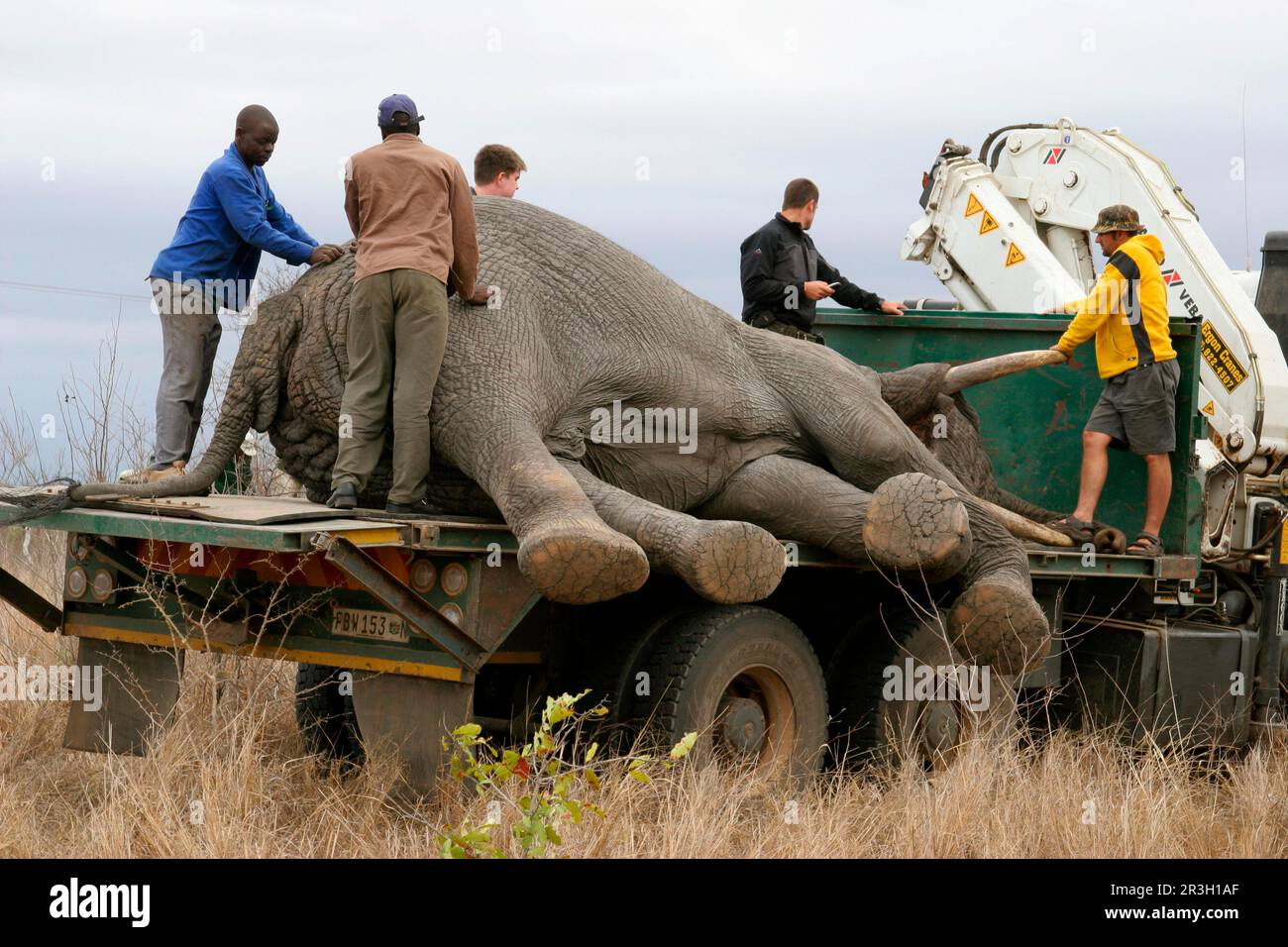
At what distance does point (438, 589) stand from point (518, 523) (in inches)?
14.5

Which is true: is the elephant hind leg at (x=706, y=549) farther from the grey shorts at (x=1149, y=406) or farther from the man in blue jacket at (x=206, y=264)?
the grey shorts at (x=1149, y=406)

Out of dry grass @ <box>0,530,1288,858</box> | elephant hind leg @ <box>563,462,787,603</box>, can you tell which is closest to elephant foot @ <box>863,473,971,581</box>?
elephant hind leg @ <box>563,462,787,603</box>

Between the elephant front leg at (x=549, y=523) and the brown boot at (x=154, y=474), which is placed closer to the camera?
the elephant front leg at (x=549, y=523)

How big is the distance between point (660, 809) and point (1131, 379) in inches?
141

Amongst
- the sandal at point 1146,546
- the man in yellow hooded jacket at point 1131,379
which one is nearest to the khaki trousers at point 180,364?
the man in yellow hooded jacket at point 1131,379

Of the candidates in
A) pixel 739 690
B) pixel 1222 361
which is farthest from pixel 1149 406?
pixel 739 690

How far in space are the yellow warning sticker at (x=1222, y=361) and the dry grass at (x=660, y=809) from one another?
2.64 m

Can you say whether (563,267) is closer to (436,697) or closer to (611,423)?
(611,423)

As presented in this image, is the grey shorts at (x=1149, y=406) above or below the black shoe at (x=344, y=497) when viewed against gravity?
above

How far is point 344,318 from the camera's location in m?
6.69

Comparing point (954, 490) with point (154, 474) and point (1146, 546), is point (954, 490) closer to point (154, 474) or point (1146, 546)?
point (1146, 546)

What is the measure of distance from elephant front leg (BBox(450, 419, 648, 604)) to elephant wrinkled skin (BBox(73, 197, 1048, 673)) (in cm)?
1

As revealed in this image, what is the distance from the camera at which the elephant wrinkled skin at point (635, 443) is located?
247 inches

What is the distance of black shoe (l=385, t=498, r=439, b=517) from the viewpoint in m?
6.41
